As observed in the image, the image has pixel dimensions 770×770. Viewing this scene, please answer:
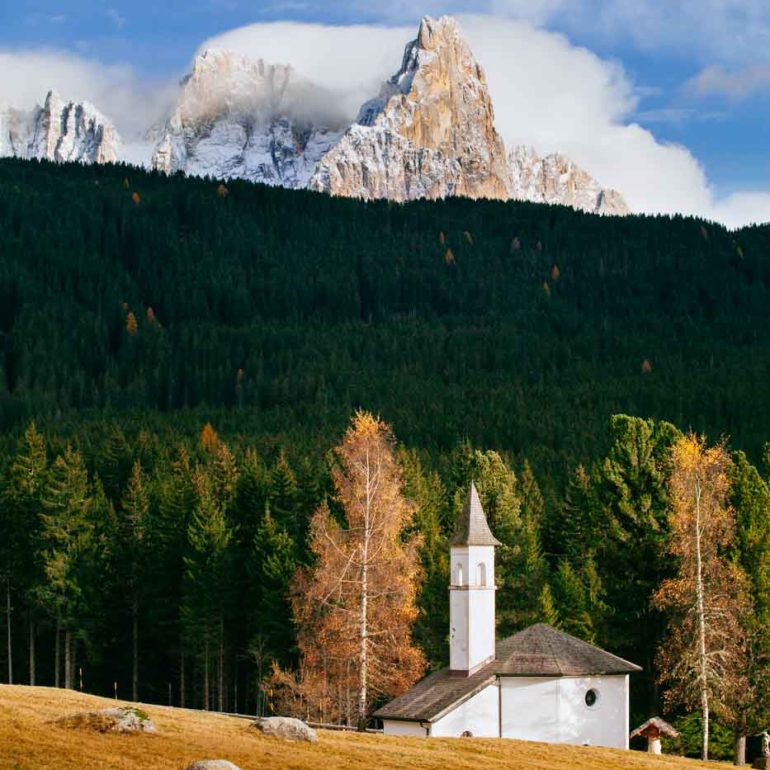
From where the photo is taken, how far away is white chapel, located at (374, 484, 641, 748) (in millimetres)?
65875

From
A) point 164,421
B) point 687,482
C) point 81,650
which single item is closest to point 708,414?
point 164,421

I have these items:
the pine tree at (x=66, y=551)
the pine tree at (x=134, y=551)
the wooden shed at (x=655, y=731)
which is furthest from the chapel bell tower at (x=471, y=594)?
the pine tree at (x=66, y=551)

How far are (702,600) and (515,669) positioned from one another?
25.1 ft

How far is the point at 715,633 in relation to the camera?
66.9 meters

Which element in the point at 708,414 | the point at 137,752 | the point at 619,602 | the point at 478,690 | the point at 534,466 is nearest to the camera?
the point at 137,752

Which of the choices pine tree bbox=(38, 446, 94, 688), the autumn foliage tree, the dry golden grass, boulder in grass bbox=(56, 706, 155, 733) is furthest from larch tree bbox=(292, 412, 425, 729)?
pine tree bbox=(38, 446, 94, 688)

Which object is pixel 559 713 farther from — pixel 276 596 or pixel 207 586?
pixel 207 586

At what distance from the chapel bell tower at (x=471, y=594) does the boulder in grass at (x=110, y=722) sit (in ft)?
69.7

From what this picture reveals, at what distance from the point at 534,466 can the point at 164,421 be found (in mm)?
52141

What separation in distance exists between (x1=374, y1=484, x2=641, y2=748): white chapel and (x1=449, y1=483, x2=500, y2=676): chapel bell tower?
0.13ft

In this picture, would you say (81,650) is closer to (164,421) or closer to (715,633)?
(715,633)

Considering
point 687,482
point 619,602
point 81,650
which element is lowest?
point 81,650

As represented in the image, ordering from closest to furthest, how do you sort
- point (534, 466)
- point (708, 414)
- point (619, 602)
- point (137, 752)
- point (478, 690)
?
point (137, 752), point (478, 690), point (619, 602), point (534, 466), point (708, 414)

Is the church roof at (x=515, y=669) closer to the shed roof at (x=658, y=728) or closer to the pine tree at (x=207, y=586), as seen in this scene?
the shed roof at (x=658, y=728)
